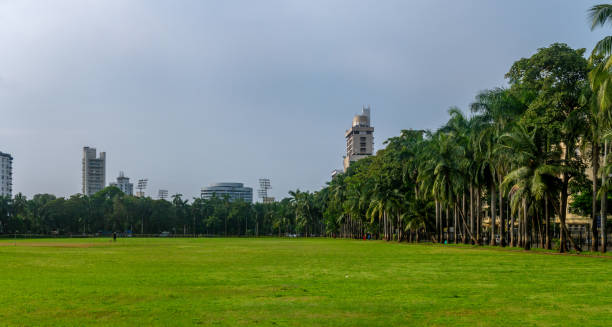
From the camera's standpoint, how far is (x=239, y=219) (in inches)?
6378

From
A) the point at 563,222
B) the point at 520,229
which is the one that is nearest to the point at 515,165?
the point at 563,222

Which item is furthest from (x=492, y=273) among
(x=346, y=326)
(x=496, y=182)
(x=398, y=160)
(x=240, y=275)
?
(x=398, y=160)

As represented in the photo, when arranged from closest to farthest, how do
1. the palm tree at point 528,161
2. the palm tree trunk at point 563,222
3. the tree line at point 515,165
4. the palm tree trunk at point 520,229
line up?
1. the tree line at point 515,165
2. the palm tree trunk at point 563,222
3. the palm tree at point 528,161
4. the palm tree trunk at point 520,229

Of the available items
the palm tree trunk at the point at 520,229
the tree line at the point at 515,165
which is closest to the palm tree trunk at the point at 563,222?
the tree line at the point at 515,165

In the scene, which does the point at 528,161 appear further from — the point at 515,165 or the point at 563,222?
the point at 563,222

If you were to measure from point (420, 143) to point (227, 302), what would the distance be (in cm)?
5657

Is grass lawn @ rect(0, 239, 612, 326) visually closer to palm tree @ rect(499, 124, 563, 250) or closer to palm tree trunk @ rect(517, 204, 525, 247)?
palm tree @ rect(499, 124, 563, 250)

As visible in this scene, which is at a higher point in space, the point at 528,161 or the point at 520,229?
the point at 528,161

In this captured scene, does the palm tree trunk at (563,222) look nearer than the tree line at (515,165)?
No

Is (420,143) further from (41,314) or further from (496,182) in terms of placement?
(41,314)

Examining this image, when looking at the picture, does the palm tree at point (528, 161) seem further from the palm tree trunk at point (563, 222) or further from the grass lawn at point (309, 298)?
the grass lawn at point (309, 298)

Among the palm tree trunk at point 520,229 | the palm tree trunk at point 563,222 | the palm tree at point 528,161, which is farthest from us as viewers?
the palm tree trunk at point 520,229

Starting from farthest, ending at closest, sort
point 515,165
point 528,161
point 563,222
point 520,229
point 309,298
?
point 520,229
point 515,165
point 528,161
point 563,222
point 309,298

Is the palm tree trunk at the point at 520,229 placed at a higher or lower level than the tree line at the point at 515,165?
lower
